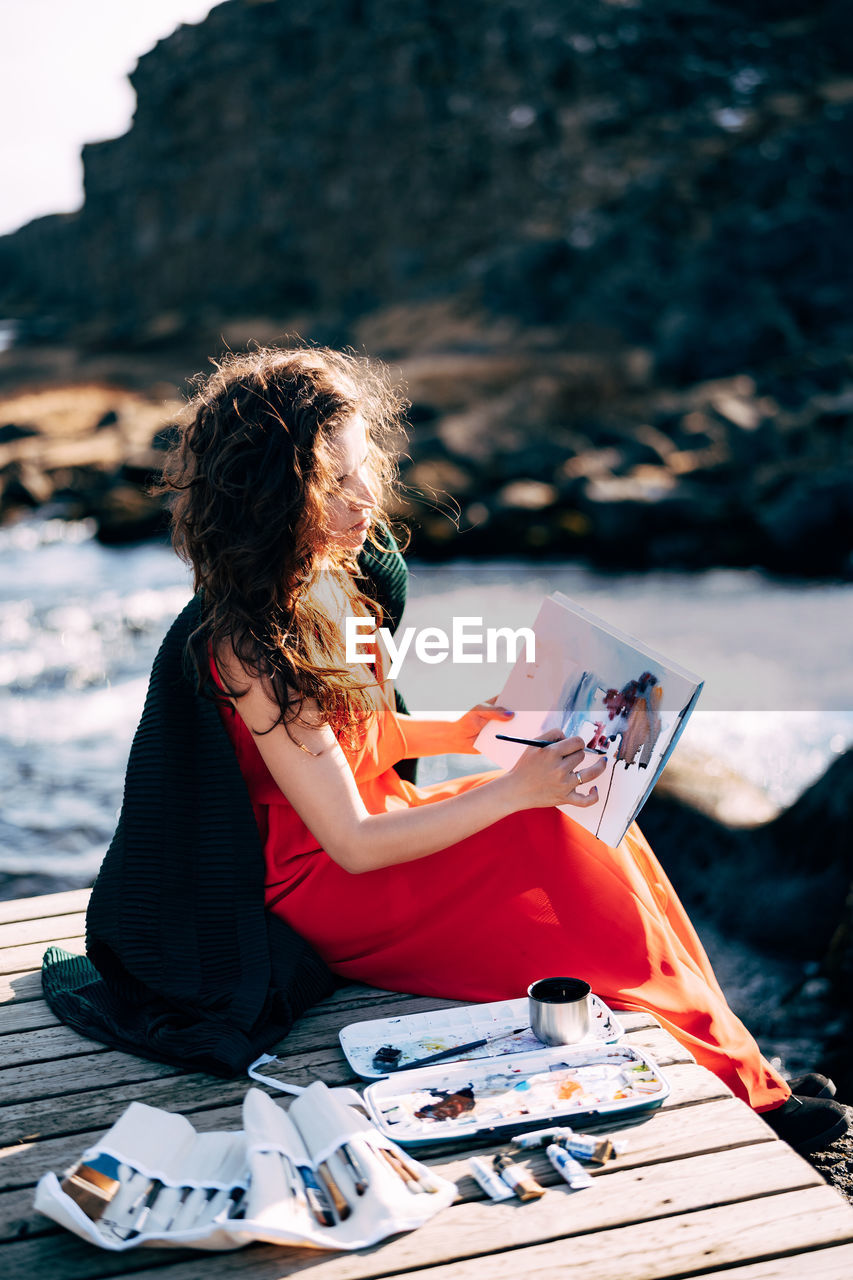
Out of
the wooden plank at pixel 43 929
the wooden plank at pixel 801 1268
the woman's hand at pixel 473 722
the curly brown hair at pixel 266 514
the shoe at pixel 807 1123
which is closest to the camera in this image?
the wooden plank at pixel 801 1268

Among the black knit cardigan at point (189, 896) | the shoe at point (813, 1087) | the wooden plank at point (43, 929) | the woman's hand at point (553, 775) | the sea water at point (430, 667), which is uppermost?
the woman's hand at point (553, 775)

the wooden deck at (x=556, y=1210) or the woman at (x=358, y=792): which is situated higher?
the woman at (x=358, y=792)

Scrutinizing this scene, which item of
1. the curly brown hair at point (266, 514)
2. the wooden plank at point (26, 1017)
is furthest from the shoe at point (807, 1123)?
the wooden plank at point (26, 1017)

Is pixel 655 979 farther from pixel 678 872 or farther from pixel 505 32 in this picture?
pixel 505 32

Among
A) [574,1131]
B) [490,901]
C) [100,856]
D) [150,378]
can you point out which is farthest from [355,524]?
[150,378]

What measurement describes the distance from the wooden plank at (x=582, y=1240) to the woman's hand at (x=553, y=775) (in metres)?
0.64

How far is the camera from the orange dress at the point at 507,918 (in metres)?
2.23

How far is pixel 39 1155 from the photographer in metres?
1.91

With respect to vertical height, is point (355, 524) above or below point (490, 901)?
above

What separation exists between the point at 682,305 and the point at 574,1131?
23.9m

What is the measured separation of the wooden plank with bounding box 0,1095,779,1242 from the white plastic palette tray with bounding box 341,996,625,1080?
9.0 inches

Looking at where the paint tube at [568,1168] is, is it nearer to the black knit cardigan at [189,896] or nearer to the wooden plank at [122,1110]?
the wooden plank at [122,1110]

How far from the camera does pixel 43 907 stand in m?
3.10

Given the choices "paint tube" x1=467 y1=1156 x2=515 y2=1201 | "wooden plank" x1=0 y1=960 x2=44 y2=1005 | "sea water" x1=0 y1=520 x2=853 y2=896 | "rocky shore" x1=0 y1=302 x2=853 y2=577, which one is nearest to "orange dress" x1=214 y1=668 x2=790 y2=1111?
"paint tube" x1=467 y1=1156 x2=515 y2=1201
